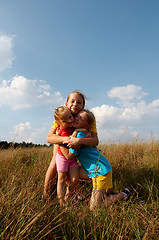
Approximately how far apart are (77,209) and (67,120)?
1.13 m

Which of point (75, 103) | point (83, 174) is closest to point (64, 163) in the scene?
point (83, 174)

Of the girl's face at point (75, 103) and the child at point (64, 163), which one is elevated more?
the girl's face at point (75, 103)

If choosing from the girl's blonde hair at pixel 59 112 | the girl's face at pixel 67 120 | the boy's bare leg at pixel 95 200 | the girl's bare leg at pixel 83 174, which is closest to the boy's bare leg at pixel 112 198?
the boy's bare leg at pixel 95 200

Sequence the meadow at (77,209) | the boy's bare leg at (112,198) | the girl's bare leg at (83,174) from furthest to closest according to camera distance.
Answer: the girl's bare leg at (83,174) < the boy's bare leg at (112,198) < the meadow at (77,209)

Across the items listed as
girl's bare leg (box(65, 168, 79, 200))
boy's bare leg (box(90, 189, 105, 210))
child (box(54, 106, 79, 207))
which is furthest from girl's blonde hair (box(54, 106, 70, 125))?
boy's bare leg (box(90, 189, 105, 210))

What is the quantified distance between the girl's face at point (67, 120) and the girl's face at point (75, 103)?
178mm

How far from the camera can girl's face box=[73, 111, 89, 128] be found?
8.51 ft

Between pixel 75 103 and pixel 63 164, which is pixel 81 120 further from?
pixel 63 164

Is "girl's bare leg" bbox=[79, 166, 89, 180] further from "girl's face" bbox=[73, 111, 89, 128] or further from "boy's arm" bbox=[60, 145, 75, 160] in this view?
"girl's face" bbox=[73, 111, 89, 128]

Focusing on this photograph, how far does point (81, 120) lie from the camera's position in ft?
8.50

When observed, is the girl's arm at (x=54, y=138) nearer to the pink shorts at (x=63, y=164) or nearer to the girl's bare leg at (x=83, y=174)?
the pink shorts at (x=63, y=164)

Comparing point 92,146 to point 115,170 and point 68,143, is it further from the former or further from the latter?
point 115,170

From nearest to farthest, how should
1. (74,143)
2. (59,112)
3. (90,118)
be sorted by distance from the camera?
(74,143)
(59,112)
(90,118)

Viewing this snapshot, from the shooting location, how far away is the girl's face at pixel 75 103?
2.73 metres
